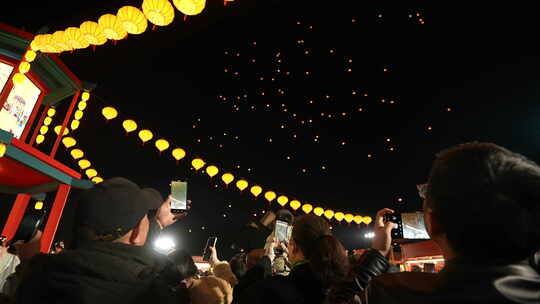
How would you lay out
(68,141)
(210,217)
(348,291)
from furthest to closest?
(210,217) → (68,141) → (348,291)

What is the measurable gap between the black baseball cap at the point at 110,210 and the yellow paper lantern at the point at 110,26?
20.0 ft

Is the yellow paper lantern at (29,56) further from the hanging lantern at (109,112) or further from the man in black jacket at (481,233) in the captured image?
the man in black jacket at (481,233)

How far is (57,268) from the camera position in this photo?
147cm

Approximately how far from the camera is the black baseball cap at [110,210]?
164 centimetres

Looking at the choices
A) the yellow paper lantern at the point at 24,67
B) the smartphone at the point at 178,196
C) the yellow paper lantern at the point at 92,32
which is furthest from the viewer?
the yellow paper lantern at the point at 24,67

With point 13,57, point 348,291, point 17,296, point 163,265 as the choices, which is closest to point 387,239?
point 348,291

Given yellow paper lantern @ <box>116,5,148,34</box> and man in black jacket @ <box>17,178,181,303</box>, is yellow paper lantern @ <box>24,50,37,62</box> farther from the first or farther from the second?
man in black jacket @ <box>17,178,181,303</box>

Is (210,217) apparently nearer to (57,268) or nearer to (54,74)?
(54,74)

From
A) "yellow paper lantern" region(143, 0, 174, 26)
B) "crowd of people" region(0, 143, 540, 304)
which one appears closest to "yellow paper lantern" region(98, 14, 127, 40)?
"yellow paper lantern" region(143, 0, 174, 26)

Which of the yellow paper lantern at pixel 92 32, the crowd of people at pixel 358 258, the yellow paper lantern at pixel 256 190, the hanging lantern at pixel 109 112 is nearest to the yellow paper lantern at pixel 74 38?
the yellow paper lantern at pixel 92 32

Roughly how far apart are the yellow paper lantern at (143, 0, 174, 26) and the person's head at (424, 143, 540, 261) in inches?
252

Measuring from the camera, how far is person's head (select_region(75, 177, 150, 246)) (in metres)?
1.63

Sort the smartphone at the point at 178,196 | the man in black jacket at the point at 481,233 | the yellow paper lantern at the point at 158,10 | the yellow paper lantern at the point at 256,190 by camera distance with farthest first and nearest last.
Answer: the yellow paper lantern at the point at 256,190
the yellow paper lantern at the point at 158,10
the smartphone at the point at 178,196
the man in black jacket at the point at 481,233

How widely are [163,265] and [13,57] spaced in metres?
11.2
